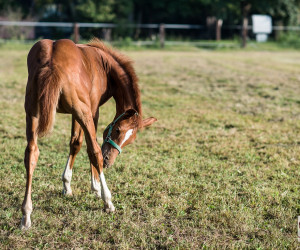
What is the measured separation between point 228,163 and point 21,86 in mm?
7205

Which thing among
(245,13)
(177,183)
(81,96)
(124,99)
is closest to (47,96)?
(81,96)

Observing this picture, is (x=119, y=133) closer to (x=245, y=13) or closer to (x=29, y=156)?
(x=29, y=156)

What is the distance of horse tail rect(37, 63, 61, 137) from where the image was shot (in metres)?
3.13

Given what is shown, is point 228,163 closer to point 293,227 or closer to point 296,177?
point 296,177

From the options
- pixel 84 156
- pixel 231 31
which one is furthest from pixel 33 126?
pixel 231 31

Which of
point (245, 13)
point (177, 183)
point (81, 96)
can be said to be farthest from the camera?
point (245, 13)

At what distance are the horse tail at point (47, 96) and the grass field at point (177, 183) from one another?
34.7 inches

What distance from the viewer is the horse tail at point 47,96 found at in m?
3.13

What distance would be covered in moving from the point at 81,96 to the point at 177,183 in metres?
1.61

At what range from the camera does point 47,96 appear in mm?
3123

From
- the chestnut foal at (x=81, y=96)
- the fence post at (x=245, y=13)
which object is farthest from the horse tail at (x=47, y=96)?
the fence post at (x=245, y=13)

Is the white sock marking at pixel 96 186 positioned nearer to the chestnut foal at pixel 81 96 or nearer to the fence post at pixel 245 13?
the chestnut foal at pixel 81 96

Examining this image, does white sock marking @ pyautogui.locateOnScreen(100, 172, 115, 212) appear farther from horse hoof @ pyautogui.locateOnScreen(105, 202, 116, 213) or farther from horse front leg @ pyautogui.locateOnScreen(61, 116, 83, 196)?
horse front leg @ pyautogui.locateOnScreen(61, 116, 83, 196)

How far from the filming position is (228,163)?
5.05 m
